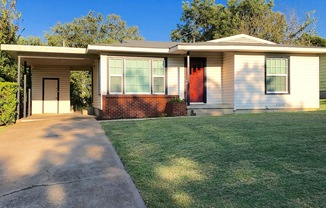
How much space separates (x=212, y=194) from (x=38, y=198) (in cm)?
199

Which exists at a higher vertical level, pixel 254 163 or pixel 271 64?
pixel 271 64

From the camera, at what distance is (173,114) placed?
12.0m

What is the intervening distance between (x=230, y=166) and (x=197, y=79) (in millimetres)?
9755

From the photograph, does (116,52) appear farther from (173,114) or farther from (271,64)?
(271,64)

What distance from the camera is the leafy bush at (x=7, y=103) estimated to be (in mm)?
10258

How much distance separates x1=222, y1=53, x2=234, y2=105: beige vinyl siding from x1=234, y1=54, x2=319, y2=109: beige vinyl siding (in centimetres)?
26

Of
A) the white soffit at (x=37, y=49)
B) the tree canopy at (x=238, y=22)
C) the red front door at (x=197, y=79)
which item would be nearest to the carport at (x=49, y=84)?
the white soffit at (x=37, y=49)

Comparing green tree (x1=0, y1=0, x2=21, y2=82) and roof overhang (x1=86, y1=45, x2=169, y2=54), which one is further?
green tree (x1=0, y1=0, x2=21, y2=82)

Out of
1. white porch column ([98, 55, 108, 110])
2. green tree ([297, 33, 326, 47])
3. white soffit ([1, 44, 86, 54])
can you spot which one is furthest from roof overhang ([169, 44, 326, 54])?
green tree ([297, 33, 326, 47])

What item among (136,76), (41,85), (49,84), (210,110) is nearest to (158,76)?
(136,76)

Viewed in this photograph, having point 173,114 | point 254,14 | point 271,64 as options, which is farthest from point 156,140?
point 254,14

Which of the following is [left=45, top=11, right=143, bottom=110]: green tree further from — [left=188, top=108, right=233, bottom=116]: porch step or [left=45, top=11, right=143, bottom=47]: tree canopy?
[left=188, top=108, right=233, bottom=116]: porch step

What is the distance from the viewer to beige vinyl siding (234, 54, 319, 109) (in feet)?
41.9

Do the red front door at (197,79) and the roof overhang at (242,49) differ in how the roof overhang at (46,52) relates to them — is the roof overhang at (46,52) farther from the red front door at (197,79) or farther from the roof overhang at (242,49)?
the red front door at (197,79)
